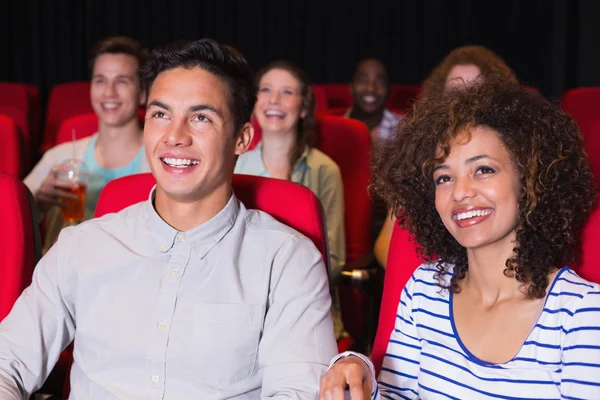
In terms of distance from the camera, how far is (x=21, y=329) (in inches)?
68.2

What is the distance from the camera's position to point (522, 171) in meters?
1.56

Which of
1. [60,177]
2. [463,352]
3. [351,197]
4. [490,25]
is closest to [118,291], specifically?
[463,352]

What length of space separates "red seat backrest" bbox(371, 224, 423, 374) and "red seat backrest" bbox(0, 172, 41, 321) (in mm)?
773

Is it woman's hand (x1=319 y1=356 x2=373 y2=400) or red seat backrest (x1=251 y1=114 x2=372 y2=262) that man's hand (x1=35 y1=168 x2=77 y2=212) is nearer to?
red seat backrest (x1=251 y1=114 x2=372 y2=262)

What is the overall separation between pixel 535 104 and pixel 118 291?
34.7 inches

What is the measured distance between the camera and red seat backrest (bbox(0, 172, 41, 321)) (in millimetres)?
1890

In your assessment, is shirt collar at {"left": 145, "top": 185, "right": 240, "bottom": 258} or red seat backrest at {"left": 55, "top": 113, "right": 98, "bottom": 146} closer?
shirt collar at {"left": 145, "top": 185, "right": 240, "bottom": 258}

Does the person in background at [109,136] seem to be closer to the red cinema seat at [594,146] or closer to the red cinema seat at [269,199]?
the red cinema seat at [269,199]

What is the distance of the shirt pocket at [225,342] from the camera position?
5.48 ft

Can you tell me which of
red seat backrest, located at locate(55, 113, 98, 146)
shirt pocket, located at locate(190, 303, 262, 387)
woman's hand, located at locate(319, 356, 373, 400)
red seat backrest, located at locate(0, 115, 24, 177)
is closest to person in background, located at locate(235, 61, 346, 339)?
red seat backrest, located at locate(55, 113, 98, 146)

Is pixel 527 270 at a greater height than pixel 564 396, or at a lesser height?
greater

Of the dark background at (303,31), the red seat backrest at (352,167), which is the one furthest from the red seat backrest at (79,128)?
the dark background at (303,31)

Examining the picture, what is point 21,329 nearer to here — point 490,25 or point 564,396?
point 564,396

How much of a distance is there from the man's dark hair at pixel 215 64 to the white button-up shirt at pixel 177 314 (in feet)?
0.72
